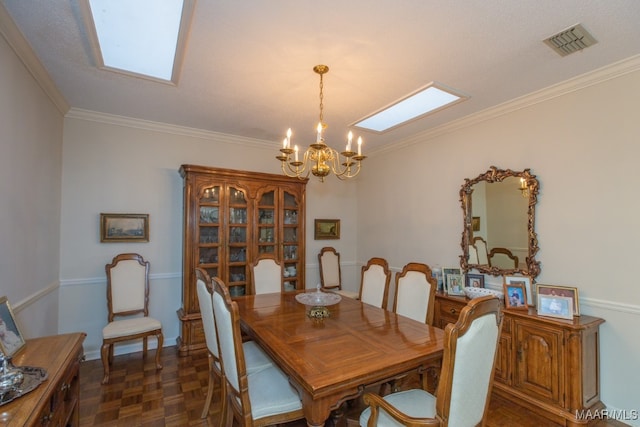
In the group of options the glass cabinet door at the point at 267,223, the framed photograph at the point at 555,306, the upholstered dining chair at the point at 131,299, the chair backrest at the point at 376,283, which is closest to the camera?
the framed photograph at the point at 555,306

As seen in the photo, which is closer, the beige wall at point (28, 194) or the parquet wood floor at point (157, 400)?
the beige wall at point (28, 194)

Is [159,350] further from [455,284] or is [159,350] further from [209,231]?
[455,284]

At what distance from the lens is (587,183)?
93.4 inches

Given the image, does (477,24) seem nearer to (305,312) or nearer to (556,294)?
(556,294)

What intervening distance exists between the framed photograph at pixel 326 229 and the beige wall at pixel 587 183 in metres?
1.83

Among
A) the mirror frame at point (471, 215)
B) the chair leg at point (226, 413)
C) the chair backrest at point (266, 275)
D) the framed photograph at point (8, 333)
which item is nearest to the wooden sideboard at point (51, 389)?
the framed photograph at point (8, 333)

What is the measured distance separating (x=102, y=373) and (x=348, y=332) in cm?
253

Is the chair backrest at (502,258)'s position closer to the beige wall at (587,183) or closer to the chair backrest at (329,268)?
the beige wall at (587,183)

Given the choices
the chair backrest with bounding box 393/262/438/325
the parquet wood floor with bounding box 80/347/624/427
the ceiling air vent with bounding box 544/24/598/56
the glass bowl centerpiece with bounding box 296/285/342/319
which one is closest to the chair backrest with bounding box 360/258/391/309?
the chair backrest with bounding box 393/262/438/325

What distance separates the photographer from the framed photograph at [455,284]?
3049 mm

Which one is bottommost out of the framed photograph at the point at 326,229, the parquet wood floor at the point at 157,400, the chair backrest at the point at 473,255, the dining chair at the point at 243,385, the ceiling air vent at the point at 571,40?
the parquet wood floor at the point at 157,400

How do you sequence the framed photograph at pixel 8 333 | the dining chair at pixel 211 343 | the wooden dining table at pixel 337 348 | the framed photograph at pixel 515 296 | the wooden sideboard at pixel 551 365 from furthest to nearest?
1. the framed photograph at pixel 515 296
2. the wooden sideboard at pixel 551 365
3. the dining chair at pixel 211 343
4. the framed photograph at pixel 8 333
5. the wooden dining table at pixel 337 348

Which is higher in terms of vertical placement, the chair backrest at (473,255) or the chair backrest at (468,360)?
the chair backrest at (473,255)

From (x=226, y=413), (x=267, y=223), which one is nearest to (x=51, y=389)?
(x=226, y=413)
